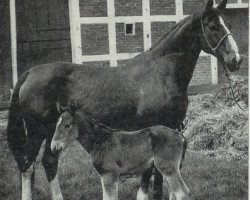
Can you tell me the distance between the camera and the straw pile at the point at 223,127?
7.84 m

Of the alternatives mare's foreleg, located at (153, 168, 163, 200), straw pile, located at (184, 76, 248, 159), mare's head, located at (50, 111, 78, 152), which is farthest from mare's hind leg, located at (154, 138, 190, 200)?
straw pile, located at (184, 76, 248, 159)

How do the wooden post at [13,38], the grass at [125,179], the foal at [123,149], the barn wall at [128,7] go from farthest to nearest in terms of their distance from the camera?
the barn wall at [128,7], the wooden post at [13,38], the grass at [125,179], the foal at [123,149]

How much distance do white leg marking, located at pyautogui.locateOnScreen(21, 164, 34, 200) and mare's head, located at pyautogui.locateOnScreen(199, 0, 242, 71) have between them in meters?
2.72

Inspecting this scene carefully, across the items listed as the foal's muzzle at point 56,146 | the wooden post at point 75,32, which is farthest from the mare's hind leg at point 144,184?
the wooden post at point 75,32

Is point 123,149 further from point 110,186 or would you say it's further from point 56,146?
point 56,146

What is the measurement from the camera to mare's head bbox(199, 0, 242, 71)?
4992 millimetres

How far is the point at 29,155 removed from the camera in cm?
564

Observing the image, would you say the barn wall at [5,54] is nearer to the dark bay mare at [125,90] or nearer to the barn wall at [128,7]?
the barn wall at [128,7]

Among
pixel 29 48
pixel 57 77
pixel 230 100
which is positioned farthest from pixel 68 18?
pixel 57 77

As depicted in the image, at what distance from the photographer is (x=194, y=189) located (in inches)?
231

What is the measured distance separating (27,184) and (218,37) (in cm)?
298

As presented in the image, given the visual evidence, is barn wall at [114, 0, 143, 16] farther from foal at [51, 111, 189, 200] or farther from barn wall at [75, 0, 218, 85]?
foal at [51, 111, 189, 200]

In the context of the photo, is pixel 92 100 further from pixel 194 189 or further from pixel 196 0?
pixel 196 0

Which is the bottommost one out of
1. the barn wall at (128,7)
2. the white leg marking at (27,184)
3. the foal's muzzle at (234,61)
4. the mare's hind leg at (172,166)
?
the white leg marking at (27,184)
